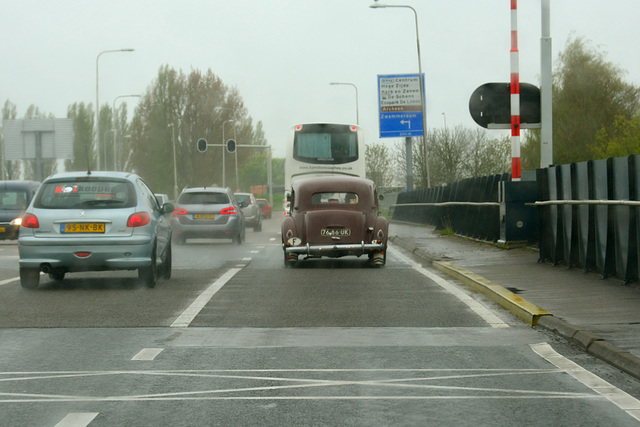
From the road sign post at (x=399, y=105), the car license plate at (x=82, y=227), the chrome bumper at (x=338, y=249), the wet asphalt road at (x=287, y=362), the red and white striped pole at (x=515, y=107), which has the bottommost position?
the wet asphalt road at (x=287, y=362)

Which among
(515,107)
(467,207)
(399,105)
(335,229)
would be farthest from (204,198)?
(399,105)

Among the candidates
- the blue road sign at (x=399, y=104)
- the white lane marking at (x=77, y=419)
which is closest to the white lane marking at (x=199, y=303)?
the white lane marking at (x=77, y=419)

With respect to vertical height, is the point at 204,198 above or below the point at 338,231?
above

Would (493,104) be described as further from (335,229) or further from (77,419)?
(77,419)

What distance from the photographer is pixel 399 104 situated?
46344 mm

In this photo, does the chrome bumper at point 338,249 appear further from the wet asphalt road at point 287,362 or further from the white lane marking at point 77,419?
the white lane marking at point 77,419

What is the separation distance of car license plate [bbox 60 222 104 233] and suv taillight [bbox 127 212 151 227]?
37 cm

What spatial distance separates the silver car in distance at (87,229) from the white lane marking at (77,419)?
748 cm

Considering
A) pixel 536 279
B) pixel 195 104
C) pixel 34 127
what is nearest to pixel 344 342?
pixel 536 279

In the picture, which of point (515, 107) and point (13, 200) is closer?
point (515, 107)

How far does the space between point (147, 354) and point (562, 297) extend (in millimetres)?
5022

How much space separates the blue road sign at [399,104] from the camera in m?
46.3

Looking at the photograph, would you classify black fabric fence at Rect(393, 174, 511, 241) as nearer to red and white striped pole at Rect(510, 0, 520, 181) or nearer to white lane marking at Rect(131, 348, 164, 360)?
red and white striped pole at Rect(510, 0, 520, 181)

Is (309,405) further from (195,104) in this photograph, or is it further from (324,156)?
(195,104)
